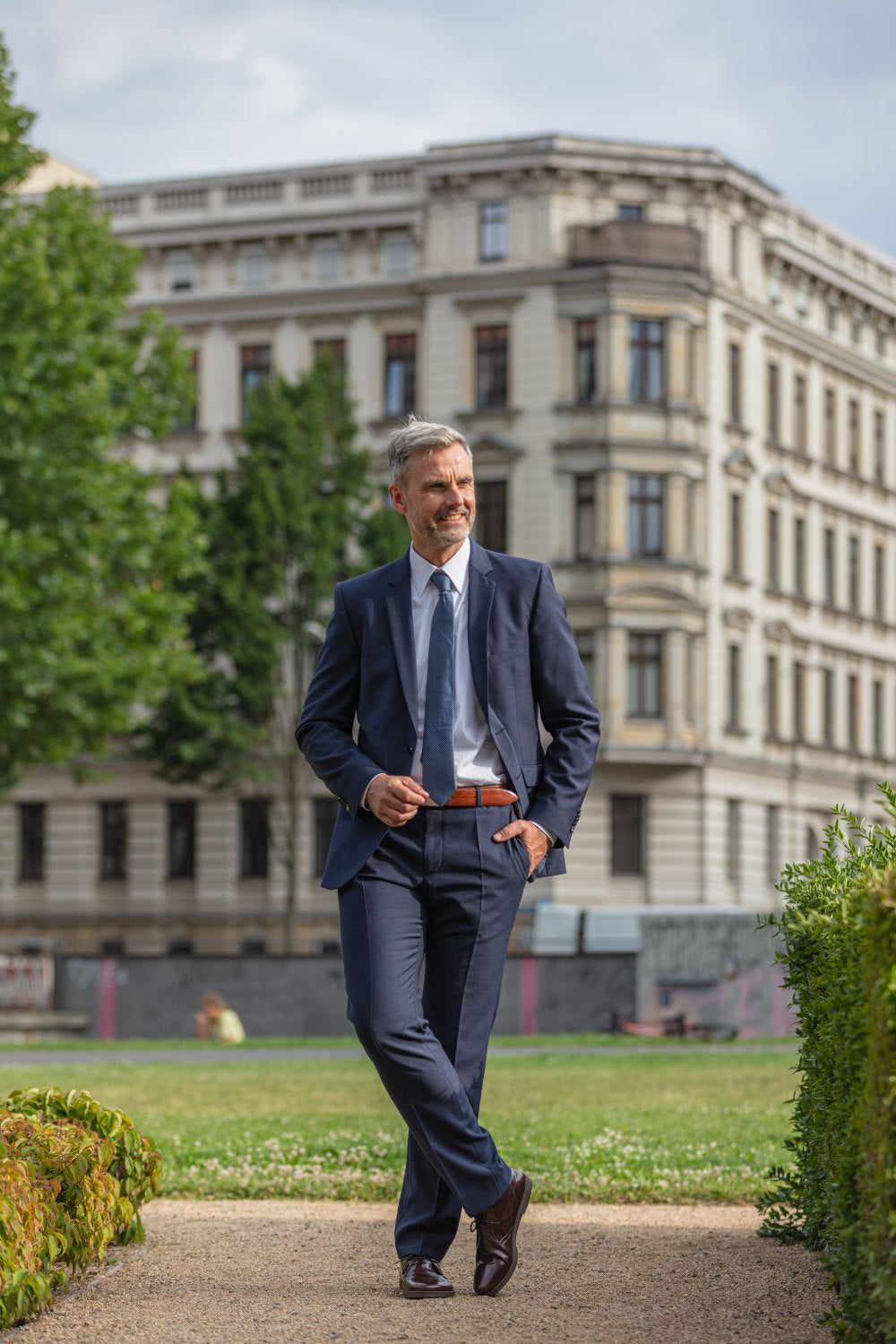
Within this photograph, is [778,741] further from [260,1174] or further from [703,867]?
[260,1174]

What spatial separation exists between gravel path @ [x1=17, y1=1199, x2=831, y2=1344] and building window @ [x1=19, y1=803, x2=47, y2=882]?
44786 millimetres

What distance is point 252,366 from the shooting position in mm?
52469

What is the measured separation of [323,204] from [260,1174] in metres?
43.5

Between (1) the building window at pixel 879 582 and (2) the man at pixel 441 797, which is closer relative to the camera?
(2) the man at pixel 441 797

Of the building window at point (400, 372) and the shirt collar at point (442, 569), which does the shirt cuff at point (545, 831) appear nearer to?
the shirt collar at point (442, 569)

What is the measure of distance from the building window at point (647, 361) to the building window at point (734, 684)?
19.7ft

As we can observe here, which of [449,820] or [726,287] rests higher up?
[726,287]

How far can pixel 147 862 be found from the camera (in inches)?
1981

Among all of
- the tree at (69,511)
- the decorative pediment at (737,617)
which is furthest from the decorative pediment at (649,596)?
the tree at (69,511)

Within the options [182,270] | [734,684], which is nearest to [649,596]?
[734,684]

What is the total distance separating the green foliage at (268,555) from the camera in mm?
43406

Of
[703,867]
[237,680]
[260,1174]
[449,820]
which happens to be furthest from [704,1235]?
[703,867]

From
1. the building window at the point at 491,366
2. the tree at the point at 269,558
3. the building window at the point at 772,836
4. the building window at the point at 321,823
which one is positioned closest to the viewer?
the tree at the point at 269,558

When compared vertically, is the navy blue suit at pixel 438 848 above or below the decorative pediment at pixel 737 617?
below
